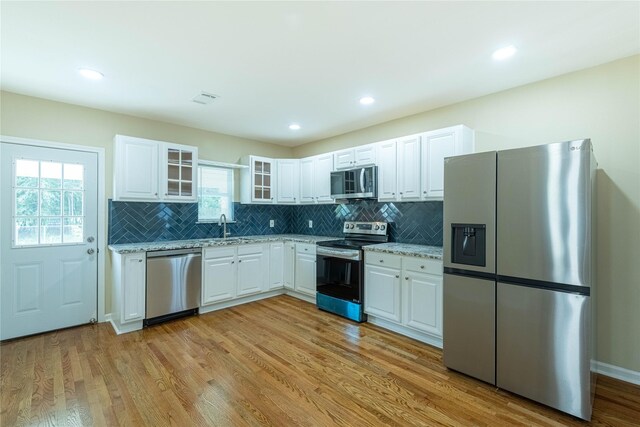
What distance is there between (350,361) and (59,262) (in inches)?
134

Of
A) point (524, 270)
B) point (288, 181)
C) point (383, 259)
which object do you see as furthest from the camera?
point (288, 181)

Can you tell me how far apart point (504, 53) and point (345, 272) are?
272 centimetres

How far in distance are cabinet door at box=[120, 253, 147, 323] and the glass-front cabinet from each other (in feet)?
2.98

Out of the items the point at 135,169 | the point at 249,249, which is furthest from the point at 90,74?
the point at 249,249

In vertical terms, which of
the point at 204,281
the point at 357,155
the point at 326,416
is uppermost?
the point at 357,155

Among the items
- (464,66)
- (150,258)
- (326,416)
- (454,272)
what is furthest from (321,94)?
(326,416)

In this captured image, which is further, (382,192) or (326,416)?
(382,192)

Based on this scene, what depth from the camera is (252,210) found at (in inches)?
199

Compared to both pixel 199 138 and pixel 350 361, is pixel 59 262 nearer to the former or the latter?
pixel 199 138

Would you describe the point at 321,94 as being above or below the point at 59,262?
above

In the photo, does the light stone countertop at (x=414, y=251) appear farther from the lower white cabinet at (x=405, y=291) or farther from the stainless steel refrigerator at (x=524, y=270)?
the stainless steel refrigerator at (x=524, y=270)

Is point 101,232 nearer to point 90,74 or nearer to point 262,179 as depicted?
point 90,74

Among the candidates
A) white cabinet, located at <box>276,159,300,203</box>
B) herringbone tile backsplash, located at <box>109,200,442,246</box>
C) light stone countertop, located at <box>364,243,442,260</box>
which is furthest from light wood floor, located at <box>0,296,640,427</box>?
white cabinet, located at <box>276,159,300,203</box>

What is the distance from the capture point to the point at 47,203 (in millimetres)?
3277
